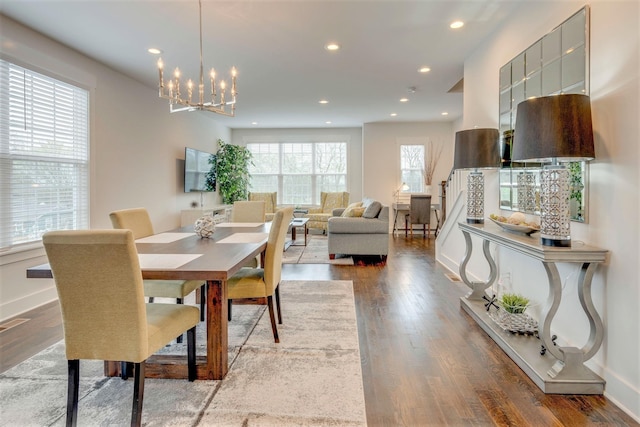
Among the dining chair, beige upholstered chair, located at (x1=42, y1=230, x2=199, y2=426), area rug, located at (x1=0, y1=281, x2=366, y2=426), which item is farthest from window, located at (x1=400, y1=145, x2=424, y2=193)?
beige upholstered chair, located at (x1=42, y1=230, x2=199, y2=426)

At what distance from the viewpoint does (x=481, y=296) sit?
3.37 metres

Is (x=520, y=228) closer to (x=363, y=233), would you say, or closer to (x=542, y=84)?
(x=542, y=84)

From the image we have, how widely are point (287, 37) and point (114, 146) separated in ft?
8.66

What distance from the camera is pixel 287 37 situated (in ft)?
12.0

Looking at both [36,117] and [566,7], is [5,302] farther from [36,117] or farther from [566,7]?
[566,7]

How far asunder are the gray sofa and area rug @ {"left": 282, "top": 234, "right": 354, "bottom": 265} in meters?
0.21

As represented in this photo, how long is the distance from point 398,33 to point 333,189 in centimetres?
597

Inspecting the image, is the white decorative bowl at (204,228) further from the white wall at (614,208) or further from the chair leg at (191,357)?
the white wall at (614,208)

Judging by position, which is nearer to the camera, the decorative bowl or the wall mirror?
the wall mirror

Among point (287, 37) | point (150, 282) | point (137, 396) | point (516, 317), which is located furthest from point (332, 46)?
point (137, 396)

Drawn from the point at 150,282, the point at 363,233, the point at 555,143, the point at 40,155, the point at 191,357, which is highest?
the point at 40,155

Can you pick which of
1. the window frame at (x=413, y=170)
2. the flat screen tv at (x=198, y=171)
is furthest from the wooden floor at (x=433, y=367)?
the window frame at (x=413, y=170)

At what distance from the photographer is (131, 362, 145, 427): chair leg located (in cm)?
157

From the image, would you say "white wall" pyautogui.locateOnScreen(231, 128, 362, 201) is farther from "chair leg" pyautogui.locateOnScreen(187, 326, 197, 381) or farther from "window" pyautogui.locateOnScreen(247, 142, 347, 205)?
"chair leg" pyautogui.locateOnScreen(187, 326, 197, 381)
